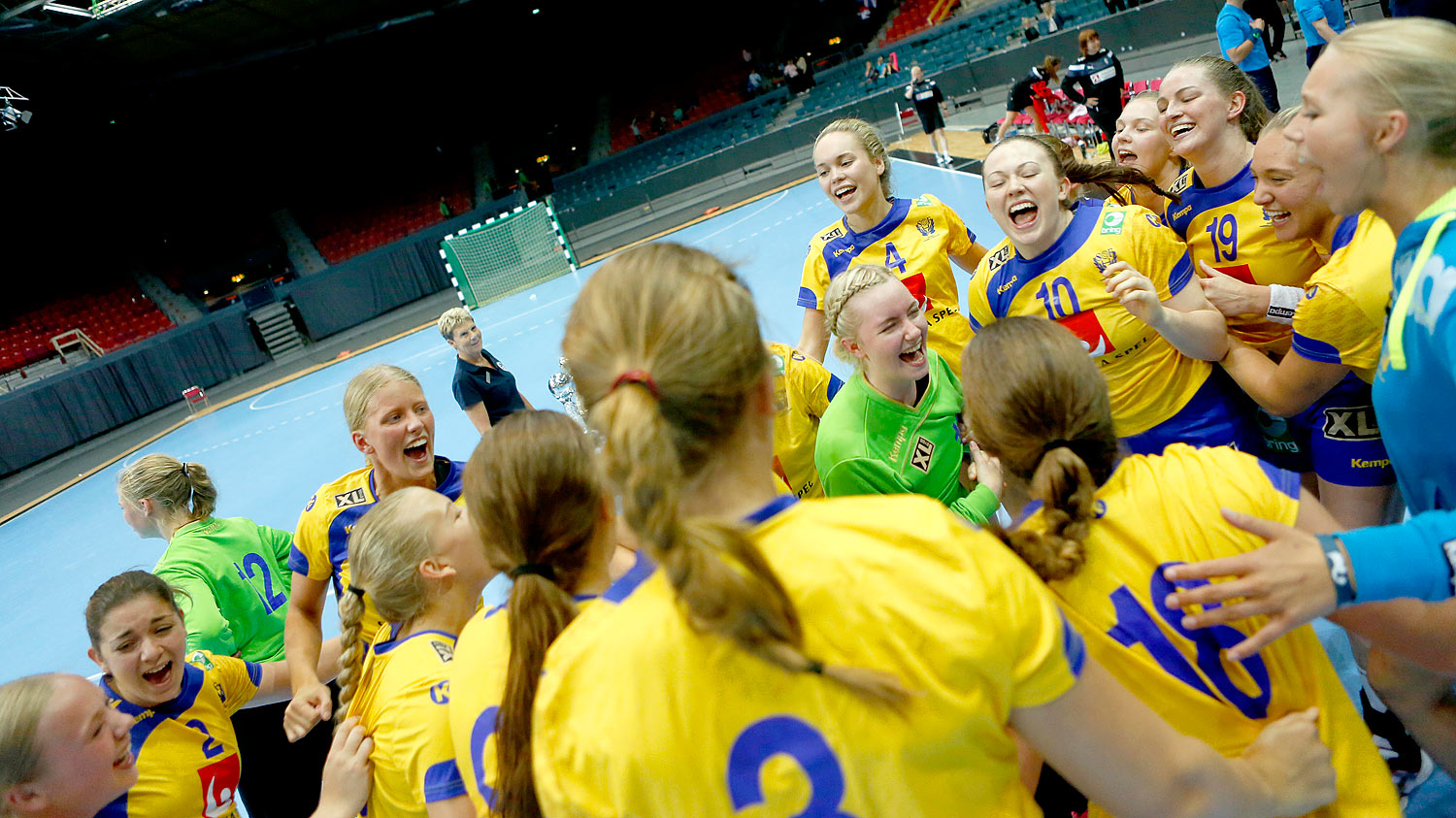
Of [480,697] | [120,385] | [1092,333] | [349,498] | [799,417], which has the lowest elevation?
[799,417]

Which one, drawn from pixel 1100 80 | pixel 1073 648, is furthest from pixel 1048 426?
pixel 1100 80

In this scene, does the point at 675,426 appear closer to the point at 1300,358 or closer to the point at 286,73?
the point at 1300,358

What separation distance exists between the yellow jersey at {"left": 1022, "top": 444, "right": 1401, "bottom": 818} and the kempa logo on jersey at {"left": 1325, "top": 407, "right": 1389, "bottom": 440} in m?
1.39

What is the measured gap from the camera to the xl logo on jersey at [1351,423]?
254 centimetres

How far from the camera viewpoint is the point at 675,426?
1.13 meters

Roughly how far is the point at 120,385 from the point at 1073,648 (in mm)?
21246

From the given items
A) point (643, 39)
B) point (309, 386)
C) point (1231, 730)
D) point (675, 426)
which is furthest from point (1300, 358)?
point (643, 39)

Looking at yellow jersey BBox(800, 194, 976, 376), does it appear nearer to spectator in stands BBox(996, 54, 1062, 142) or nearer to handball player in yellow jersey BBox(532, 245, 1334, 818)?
handball player in yellow jersey BBox(532, 245, 1334, 818)

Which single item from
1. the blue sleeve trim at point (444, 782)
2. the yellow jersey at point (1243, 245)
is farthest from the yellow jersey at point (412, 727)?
the yellow jersey at point (1243, 245)

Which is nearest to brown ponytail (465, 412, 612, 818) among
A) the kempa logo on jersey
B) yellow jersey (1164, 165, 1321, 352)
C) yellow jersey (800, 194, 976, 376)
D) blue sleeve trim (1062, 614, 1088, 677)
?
blue sleeve trim (1062, 614, 1088, 677)

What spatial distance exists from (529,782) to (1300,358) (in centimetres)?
232

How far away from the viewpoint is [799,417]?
137 inches

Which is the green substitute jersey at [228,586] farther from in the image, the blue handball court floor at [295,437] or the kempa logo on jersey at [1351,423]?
the kempa logo on jersey at [1351,423]

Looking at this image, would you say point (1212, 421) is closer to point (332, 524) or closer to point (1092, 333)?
point (1092, 333)
